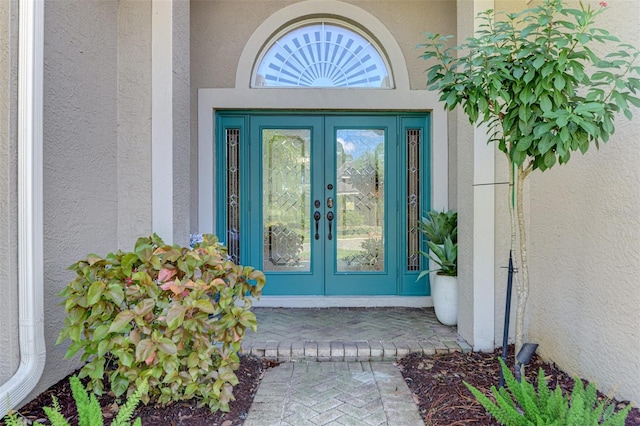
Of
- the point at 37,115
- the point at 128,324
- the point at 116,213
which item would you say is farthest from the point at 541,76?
the point at 116,213

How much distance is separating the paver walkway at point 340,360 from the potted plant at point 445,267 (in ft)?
0.51

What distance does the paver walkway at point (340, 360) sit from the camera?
220 centimetres

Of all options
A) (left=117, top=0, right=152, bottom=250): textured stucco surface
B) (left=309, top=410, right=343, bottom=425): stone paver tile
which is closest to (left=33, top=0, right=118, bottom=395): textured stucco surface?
(left=117, top=0, right=152, bottom=250): textured stucco surface

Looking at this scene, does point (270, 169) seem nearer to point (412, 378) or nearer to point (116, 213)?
point (116, 213)

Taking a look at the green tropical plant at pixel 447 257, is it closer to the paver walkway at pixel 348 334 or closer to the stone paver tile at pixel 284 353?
the paver walkway at pixel 348 334

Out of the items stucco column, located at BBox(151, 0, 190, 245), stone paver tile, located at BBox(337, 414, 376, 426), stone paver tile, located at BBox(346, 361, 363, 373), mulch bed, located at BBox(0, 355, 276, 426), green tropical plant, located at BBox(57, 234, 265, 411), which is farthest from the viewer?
stone paver tile, located at BBox(346, 361, 363, 373)

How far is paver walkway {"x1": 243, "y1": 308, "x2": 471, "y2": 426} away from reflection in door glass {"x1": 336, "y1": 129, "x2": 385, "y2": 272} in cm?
60

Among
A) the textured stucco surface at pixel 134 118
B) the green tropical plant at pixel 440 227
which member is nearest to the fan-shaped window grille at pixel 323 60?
the green tropical plant at pixel 440 227

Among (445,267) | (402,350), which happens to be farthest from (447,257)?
(402,350)

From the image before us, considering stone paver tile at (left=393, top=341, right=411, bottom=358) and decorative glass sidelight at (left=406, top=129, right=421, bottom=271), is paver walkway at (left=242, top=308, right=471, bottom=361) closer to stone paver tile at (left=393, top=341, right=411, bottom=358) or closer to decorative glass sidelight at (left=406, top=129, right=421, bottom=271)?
stone paver tile at (left=393, top=341, right=411, bottom=358)

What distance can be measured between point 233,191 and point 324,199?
104cm

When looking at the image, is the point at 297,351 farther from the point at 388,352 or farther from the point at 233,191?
the point at 233,191

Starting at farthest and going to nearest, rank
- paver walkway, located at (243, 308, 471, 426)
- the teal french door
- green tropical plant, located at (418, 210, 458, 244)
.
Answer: the teal french door
green tropical plant, located at (418, 210, 458, 244)
paver walkway, located at (243, 308, 471, 426)

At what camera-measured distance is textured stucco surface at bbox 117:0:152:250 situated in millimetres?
2697
